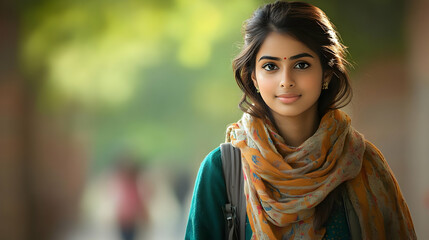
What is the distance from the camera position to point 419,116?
312 centimetres

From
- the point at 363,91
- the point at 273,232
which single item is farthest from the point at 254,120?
the point at 363,91

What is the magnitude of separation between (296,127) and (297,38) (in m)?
0.24

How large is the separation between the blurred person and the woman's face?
8.30ft

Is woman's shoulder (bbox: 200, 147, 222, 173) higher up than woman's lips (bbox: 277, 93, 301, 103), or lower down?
lower down

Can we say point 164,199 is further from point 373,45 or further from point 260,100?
point 260,100

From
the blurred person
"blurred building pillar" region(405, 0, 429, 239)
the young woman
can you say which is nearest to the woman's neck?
the young woman

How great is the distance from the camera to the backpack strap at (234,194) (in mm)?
1144

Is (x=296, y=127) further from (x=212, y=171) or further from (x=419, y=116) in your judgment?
(x=419, y=116)

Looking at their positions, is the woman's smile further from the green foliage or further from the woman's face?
the green foliage

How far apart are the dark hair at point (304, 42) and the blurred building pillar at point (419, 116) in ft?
7.29

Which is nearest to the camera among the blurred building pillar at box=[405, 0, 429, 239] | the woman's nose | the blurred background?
the woman's nose

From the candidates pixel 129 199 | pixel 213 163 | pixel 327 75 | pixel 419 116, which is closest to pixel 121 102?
pixel 129 199

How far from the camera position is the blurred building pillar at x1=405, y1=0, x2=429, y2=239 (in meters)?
3.08

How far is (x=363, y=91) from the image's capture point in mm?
3283
